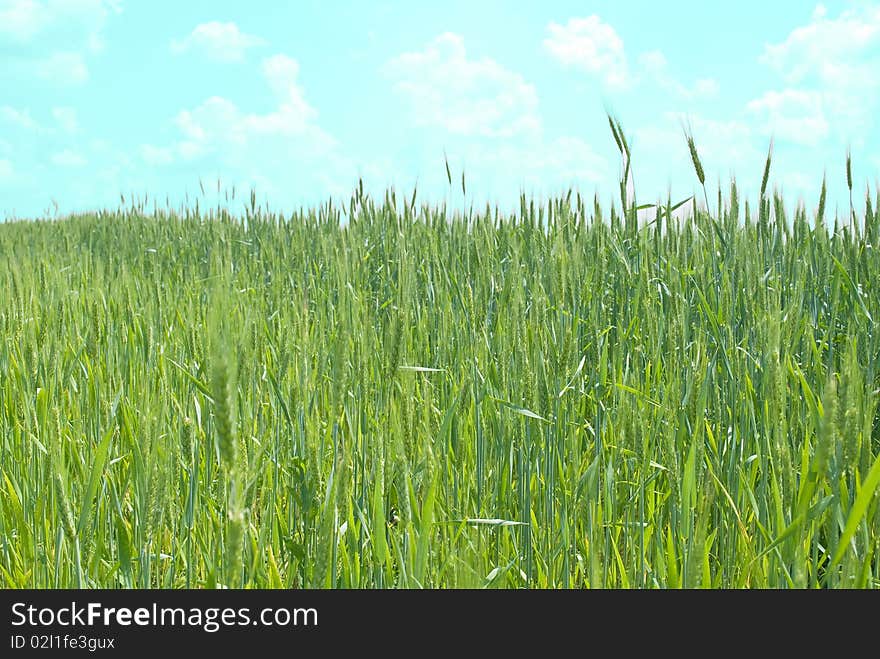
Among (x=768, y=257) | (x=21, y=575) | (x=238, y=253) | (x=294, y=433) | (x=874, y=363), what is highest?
(x=238, y=253)

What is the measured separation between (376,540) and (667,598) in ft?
1.21

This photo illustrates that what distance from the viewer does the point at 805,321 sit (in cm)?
196

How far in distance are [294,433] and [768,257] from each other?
176cm

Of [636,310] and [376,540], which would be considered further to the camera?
[636,310]

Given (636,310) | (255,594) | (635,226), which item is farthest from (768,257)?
(255,594)

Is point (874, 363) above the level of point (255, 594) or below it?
above

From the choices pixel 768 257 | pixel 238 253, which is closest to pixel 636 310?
pixel 768 257

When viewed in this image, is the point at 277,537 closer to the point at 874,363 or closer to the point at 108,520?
the point at 108,520

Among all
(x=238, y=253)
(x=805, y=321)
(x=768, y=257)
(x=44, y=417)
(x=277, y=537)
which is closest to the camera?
(x=277, y=537)

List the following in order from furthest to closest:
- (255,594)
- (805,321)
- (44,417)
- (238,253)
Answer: (238,253)
(805,321)
(44,417)
(255,594)

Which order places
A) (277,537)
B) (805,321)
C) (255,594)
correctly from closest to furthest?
1. (255,594)
2. (277,537)
3. (805,321)

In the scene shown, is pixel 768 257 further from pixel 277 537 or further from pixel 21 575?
pixel 21 575

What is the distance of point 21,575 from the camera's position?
124 cm

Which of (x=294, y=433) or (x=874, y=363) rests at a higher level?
(x=874, y=363)
